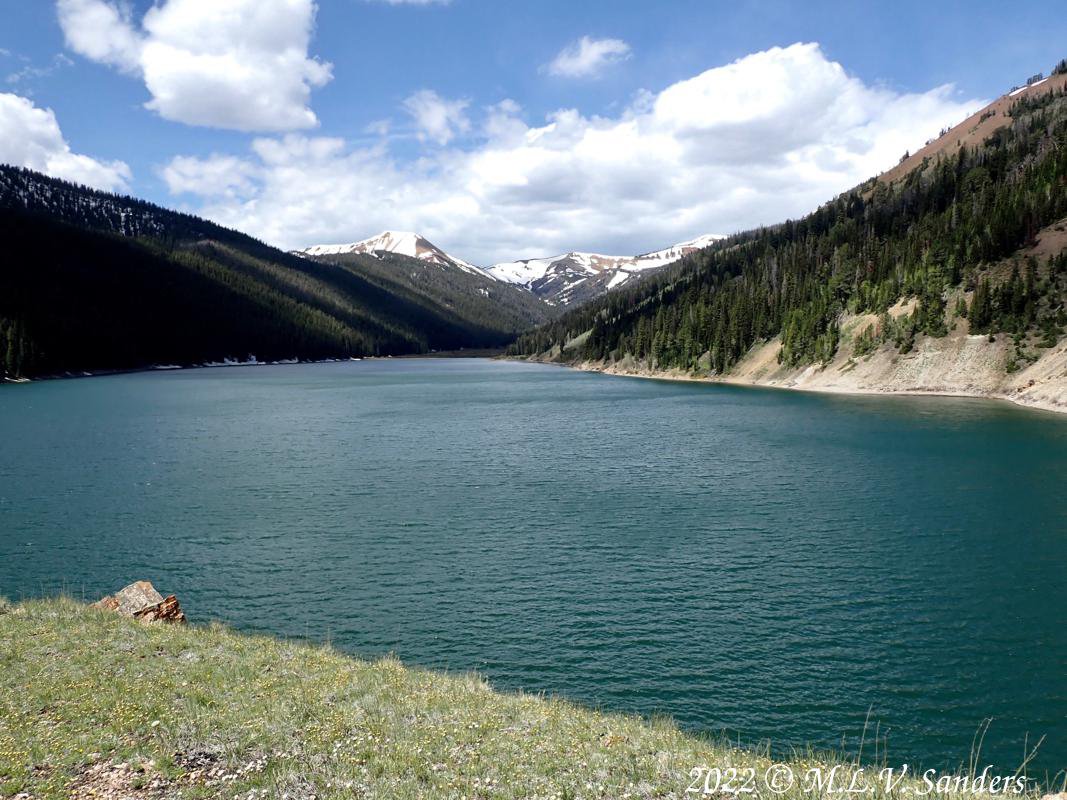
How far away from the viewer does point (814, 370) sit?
150500 millimetres

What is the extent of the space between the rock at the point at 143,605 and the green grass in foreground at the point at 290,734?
4034 mm

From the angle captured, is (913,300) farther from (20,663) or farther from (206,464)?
(20,663)

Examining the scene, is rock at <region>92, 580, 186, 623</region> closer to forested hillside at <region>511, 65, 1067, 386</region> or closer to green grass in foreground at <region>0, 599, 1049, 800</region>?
green grass in foreground at <region>0, 599, 1049, 800</region>

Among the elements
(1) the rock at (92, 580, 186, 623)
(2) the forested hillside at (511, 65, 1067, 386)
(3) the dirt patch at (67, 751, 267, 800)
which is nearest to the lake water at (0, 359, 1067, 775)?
(1) the rock at (92, 580, 186, 623)

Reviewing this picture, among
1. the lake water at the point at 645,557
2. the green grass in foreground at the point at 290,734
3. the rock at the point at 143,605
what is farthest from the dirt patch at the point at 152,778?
the rock at the point at 143,605

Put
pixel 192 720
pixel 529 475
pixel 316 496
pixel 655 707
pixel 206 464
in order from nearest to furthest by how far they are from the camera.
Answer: pixel 192 720, pixel 655 707, pixel 316 496, pixel 529 475, pixel 206 464

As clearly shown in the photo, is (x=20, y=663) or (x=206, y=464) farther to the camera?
(x=206, y=464)

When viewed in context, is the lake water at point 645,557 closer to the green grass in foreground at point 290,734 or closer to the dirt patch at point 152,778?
the green grass in foreground at point 290,734

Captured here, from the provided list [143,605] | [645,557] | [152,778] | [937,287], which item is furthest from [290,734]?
[937,287]

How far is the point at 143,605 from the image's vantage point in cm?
2634

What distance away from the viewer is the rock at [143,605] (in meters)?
25.9

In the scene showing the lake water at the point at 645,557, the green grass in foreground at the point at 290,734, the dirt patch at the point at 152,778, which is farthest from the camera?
the lake water at the point at 645,557

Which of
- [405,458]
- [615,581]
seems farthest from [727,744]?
[405,458]

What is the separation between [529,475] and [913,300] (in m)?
123
